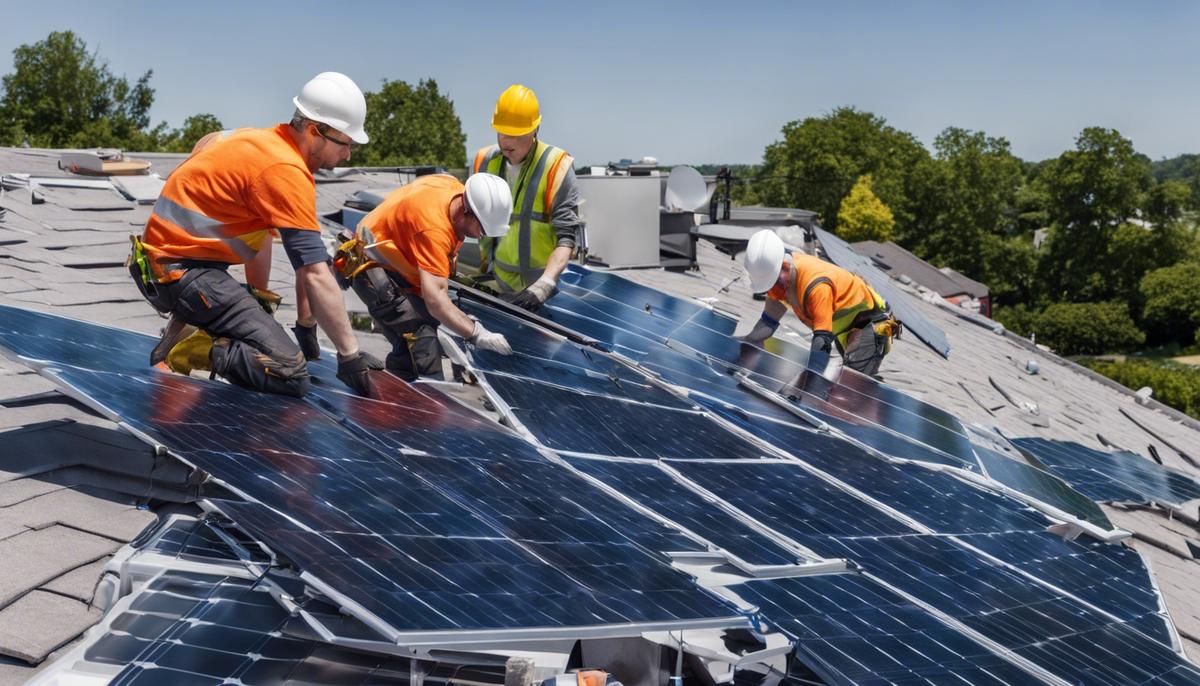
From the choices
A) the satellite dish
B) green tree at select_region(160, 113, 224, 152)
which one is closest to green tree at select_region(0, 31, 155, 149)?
green tree at select_region(160, 113, 224, 152)

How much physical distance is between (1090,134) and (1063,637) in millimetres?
82928

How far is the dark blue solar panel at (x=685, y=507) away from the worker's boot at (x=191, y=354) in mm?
2346

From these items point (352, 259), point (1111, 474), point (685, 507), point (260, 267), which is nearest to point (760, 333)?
point (1111, 474)

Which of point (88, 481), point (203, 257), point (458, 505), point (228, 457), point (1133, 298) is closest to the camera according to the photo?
point (228, 457)

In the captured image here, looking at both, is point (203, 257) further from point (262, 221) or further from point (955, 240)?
point (955, 240)

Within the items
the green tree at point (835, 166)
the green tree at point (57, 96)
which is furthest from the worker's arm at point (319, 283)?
the green tree at point (835, 166)

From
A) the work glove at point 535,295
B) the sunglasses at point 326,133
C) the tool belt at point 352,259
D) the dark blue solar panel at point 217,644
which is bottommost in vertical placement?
the dark blue solar panel at point 217,644

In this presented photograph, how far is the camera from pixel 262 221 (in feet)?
19.5

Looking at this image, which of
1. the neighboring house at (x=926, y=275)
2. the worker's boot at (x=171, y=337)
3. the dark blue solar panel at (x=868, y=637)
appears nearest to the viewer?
the dark blue solar panel at (x=868, y=637)

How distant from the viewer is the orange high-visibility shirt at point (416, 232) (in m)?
7.12

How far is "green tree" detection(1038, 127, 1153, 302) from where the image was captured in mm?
77750

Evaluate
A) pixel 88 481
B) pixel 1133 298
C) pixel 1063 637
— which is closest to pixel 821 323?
pixel 1063 637

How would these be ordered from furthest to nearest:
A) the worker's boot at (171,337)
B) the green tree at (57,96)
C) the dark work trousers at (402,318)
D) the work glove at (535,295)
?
the green tree at (57,96), the work glove at (535,295), the dark work trousers at (402,318), the worker's boot at (171,337)

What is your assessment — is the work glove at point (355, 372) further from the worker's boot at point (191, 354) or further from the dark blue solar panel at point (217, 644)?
the dark blue solar panel at point (217, 644)
